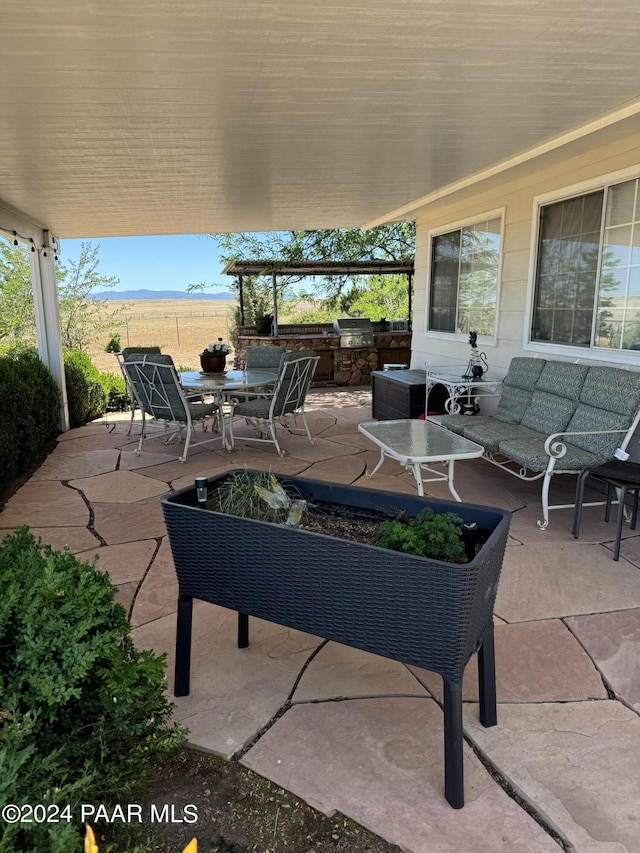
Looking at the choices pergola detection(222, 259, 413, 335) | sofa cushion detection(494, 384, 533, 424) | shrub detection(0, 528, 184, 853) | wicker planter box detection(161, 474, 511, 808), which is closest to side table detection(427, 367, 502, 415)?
sofa cushion detection(494, 384, 533, 424)

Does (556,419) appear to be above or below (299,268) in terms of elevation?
below

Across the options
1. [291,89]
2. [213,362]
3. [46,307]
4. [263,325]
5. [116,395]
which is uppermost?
[291,89]

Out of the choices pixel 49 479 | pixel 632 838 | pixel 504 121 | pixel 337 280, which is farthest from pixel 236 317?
pixel 632 838

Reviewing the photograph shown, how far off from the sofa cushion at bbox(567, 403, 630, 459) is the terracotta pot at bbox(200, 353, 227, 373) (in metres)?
3.39

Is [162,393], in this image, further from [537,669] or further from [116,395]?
[537,669]

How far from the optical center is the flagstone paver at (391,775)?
1.44 m

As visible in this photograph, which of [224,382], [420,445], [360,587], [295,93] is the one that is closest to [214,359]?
[224,382]

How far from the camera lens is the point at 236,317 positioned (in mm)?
13031

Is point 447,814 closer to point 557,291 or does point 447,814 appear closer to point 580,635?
point 580,635

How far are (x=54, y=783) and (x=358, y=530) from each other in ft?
3.44

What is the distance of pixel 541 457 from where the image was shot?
11.6 ft

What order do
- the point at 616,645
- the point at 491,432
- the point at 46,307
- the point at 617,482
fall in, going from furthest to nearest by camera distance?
the point at 46,307
the point at 491,432
the point at 617,482
the point at 616,645

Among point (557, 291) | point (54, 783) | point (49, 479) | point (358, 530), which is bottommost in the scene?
point (49, 479)

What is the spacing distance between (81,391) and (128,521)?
4027 millimetres
